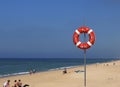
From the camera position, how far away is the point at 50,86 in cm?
2695

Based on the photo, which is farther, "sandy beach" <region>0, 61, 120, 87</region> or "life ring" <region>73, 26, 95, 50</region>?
"sandy beach" <region>0, 61, 120, 87</region>

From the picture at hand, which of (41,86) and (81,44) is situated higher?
(81,44)

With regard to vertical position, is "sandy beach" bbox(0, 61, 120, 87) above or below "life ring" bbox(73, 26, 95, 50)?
below

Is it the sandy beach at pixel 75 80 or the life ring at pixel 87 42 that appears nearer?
the life ring at pixel 87 42

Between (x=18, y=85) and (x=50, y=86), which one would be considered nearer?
(x=18, y=85)

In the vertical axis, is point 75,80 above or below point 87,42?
below

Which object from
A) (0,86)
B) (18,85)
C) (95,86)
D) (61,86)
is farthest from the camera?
(0,86)

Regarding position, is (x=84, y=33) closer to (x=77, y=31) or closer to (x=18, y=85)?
(x=77, y=31)

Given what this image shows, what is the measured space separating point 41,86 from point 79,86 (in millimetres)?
4080

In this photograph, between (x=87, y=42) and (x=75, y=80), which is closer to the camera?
(x=87, y=42)

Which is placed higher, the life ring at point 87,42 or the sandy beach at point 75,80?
the life ring at point 87,42

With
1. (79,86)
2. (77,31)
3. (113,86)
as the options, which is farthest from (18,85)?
(77,31)

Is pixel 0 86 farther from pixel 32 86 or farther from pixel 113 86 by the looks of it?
pixel 113 86

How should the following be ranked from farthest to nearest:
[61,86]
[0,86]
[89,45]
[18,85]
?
[0,86] → [61,86] → [18,85] → [89,45]
